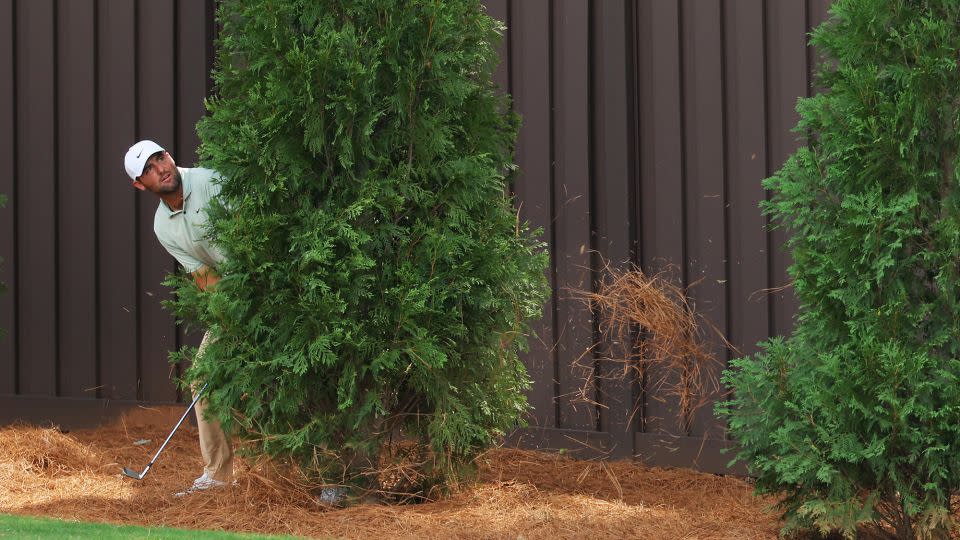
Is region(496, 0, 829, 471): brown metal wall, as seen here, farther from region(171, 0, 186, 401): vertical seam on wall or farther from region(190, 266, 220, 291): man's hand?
region(171, 0, 186, 401): vertical seam on wall

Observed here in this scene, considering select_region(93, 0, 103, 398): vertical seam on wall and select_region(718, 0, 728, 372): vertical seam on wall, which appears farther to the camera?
select_region(93, 0, 103, 398): vertical seam on wall

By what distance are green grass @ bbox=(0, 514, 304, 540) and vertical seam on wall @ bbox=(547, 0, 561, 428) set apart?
258 cm

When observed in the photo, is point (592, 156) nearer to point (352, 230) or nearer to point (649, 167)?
point (649, 167)

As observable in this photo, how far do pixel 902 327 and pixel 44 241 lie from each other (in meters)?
6.65

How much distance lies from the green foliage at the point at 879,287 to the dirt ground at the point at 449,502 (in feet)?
1.59

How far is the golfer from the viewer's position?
5855 millimetres

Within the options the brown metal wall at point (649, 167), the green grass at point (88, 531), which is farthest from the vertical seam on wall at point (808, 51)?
the green grass at point (88, 531)

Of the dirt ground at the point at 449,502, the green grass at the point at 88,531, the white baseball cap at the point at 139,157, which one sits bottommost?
the dirt ground at the point at 449,502

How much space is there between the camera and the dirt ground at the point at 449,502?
16.2 ft

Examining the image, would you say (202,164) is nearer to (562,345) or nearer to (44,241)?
(562,345)

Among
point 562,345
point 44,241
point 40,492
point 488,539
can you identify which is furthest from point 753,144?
point 44,241

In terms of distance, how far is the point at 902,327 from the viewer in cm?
429

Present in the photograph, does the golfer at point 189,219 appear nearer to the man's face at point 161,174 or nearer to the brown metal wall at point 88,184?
the man's face at point 161,174

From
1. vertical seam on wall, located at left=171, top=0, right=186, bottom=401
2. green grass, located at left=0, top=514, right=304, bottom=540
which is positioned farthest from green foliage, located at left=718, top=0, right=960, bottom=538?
vertical seam on wall, located at left=171, top=0, right=186, bottom=401
